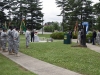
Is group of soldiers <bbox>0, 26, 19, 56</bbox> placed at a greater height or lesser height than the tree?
lesser

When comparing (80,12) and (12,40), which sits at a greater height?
(80,12)

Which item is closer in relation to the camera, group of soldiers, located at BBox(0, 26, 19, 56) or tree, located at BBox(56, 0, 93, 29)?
group of soldiers, located at BBox(0, 26, 19, 56)

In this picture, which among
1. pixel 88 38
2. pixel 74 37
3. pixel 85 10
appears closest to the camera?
pixel 88 38

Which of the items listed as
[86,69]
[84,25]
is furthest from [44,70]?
[84,25]

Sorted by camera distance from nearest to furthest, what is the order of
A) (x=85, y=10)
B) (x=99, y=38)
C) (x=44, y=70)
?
(x=44, y=70)
(x=99, y=38)
(x=85, y=10)

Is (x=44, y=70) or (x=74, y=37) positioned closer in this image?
(x=44, y=70)

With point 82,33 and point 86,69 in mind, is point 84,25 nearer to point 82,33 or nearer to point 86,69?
point 82,33

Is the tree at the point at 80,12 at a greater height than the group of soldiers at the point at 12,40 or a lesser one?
greater

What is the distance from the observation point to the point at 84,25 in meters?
21.9

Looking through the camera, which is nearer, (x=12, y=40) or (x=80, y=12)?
(x=12, y=40)

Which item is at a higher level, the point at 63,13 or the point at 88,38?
the point at 63,13

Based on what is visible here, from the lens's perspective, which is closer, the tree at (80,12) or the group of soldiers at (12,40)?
the group of soldiers at (12,40)

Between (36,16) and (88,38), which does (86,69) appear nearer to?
(88,38)

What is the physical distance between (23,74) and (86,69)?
2863mm
